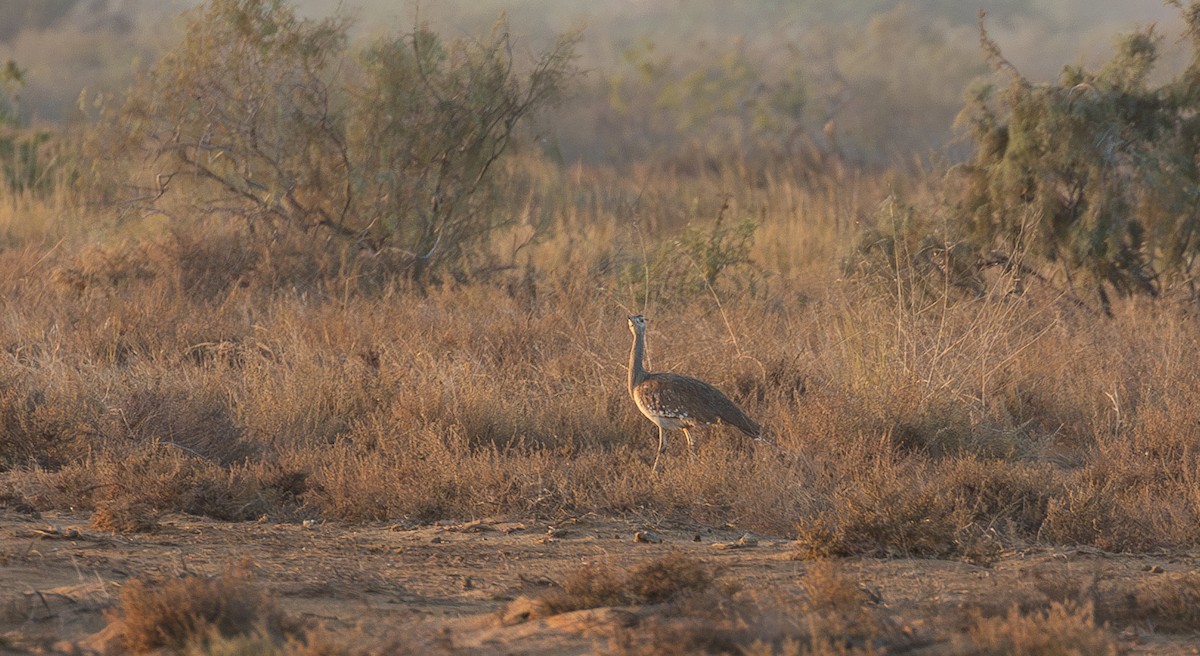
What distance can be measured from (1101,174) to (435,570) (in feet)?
24.3

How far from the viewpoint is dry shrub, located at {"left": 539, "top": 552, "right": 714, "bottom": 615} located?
494 centimetres

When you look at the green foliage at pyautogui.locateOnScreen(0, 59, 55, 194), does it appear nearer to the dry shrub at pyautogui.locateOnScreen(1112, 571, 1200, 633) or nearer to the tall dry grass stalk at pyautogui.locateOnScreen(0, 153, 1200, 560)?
the tall dry grass stalk at pyautogui.locateOnScreen(0, 153, 1200, 560)

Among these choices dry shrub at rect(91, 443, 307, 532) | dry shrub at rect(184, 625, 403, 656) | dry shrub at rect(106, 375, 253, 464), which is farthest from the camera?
dry shrub at rect(106, 375, 253, 464)

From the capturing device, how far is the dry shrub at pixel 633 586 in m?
4.94

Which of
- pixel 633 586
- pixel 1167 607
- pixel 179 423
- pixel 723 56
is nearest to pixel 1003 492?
pixel 1167 607

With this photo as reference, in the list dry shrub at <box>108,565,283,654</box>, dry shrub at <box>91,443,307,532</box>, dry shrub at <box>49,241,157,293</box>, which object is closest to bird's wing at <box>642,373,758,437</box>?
dry shrub at <box>91,443,307,532</box>

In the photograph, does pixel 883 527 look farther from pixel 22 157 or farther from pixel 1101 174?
pixel 22 157

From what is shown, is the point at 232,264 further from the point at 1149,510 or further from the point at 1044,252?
the point at 1149,510

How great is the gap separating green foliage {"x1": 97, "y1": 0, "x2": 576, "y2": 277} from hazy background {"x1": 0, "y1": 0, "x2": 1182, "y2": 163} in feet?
1.52

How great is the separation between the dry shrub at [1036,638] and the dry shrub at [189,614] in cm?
220

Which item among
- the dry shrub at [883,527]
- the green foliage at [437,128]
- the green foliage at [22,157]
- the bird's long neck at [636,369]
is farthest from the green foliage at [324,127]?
the dry shrub at [883,527]

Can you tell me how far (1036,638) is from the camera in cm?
418

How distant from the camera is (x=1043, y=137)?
36.9 feet

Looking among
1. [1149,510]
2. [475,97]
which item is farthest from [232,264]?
[1149,510]
